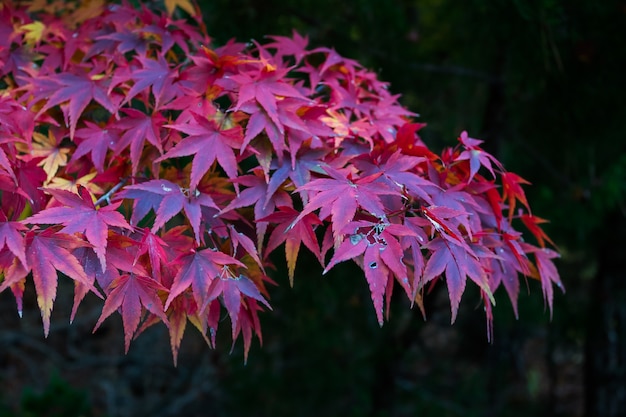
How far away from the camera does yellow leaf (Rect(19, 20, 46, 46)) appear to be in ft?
4.18

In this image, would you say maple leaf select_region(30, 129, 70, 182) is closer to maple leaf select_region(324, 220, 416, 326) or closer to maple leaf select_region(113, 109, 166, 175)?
maple leaf select_region(113, 109, 166, 175)

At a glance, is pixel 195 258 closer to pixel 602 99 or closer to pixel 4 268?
pixel 4 268

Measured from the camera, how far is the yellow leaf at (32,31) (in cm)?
127

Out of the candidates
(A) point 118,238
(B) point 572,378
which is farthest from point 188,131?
(B) point 572,378

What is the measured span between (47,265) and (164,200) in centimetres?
21

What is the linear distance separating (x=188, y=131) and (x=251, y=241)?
0.71ft

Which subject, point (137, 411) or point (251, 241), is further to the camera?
point (137, 411)

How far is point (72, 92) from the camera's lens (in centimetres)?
115

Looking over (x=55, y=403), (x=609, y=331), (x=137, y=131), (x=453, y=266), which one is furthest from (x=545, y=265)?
(x=609, y=331)

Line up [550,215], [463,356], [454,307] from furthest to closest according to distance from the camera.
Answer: [463,356]
[550,215]
[454,307]

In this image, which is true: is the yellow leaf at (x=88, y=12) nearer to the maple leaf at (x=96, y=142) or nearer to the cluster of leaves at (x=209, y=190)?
the cluster of leaves at (x=209, y=190)

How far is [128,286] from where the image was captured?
89 cm

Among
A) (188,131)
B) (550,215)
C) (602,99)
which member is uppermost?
(188,131)

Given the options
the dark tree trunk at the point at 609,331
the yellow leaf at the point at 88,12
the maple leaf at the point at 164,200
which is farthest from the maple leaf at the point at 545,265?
the dark tree trunk at the point at 609,331
